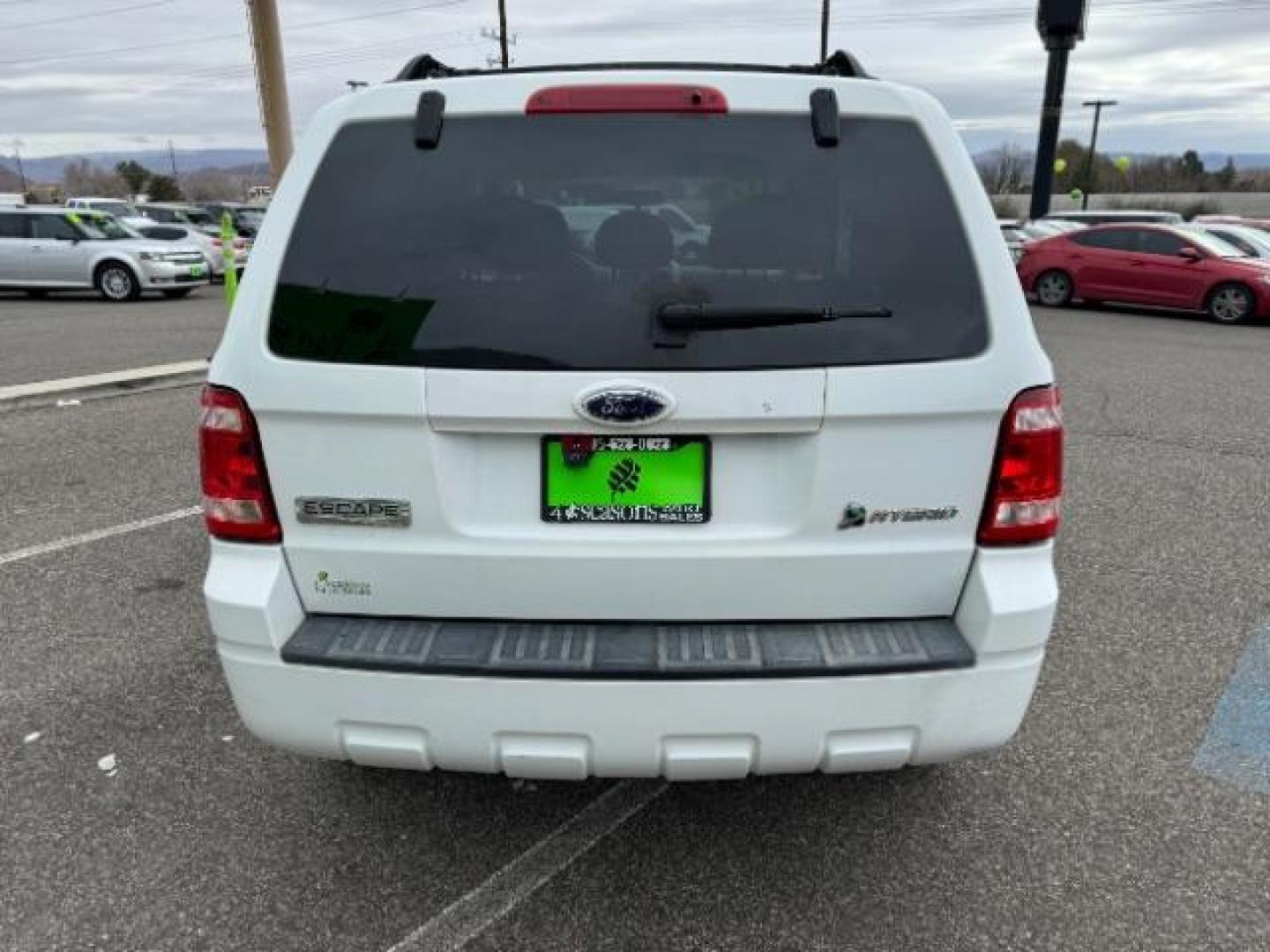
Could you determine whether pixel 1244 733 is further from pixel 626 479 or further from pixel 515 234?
pixel 515 234

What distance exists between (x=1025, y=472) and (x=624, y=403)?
3.09 ft

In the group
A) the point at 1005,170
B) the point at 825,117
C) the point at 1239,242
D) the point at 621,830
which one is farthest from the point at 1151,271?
the point at 1005,170

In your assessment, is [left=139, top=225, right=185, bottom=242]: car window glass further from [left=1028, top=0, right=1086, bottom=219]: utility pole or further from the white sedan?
[left=1028, top=0, right=1086, bottom=219]: utility pole

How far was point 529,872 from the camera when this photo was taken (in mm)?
2574

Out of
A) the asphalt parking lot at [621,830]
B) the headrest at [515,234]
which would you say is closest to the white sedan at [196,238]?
the asphalt parking lot at [621,830]

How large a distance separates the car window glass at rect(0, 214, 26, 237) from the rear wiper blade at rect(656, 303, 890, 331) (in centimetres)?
2032

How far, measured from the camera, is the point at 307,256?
7.35 feet

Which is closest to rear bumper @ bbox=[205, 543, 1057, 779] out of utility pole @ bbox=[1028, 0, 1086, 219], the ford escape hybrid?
the ford escape hybrid

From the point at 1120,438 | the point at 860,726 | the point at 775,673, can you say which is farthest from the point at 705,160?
the point at 1120,438

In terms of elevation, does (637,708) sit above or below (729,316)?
below

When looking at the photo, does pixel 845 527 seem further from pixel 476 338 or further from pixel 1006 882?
pixel 1006 882

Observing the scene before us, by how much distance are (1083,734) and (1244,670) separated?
956 mm

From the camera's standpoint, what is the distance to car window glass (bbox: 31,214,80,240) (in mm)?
18266

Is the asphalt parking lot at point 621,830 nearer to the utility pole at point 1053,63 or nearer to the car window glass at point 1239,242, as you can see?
the car window glass at point 1239,242
